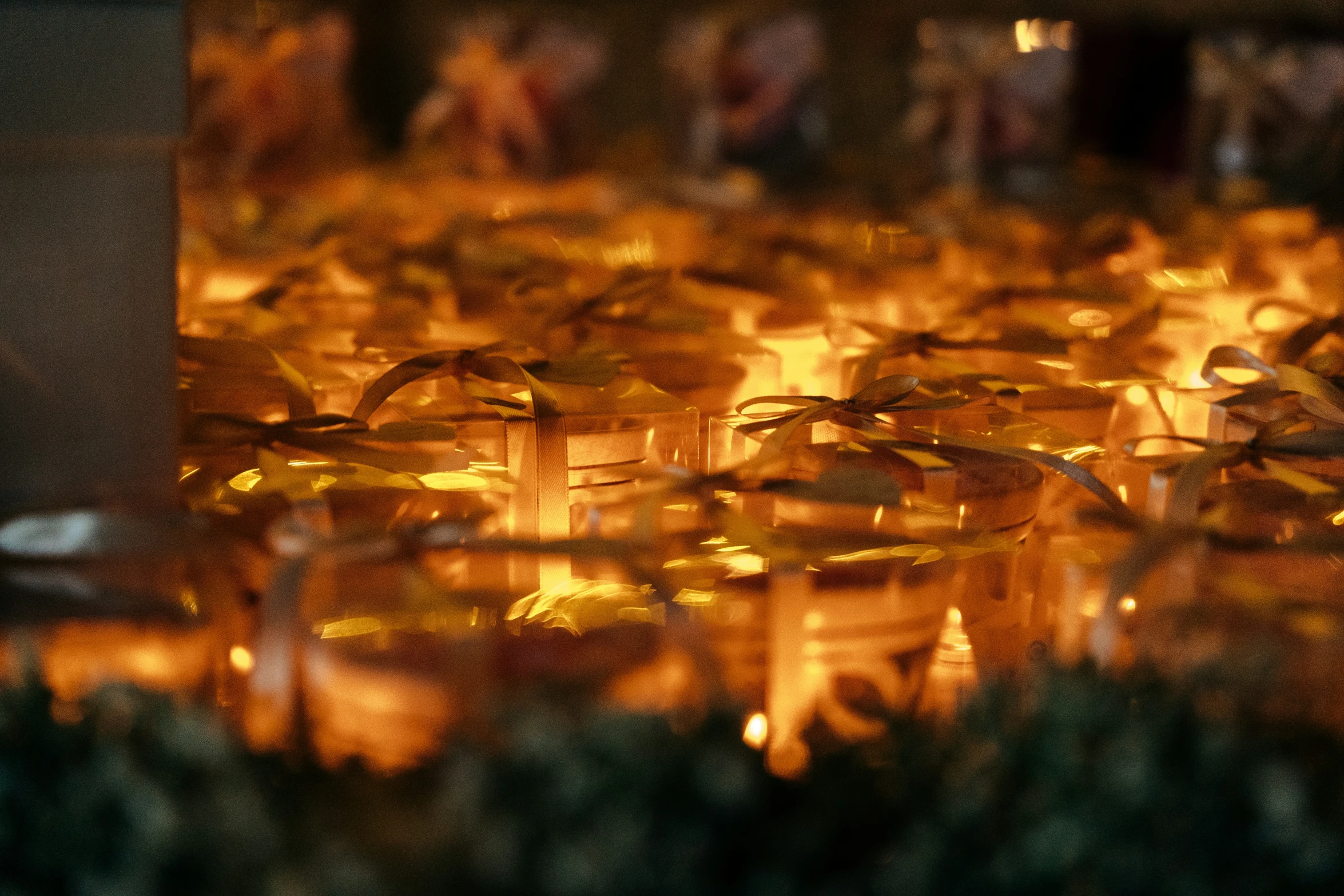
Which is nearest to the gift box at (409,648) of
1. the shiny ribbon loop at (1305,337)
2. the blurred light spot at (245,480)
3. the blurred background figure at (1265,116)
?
the blurred light spot at (245,480)

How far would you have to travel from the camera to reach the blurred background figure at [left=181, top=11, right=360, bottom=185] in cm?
161

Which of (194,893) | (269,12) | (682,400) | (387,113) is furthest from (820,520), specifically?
(387,113)

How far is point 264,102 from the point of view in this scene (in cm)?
164

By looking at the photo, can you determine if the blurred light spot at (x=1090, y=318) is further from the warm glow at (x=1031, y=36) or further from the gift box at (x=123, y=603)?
the warm glow at (x=1031, y=36)

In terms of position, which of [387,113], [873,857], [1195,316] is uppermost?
[387,113]

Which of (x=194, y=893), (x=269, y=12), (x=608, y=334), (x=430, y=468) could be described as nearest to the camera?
(x=194, y=893)

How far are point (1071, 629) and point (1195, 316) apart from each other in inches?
16.7

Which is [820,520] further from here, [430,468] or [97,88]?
[97,88]

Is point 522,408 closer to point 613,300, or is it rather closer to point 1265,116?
point 613,300

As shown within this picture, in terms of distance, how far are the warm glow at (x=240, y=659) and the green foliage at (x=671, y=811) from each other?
0.30ft

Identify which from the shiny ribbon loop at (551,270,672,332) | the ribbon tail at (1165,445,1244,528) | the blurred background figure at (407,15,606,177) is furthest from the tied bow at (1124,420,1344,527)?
the blurred background figure at (407,15,606,177)

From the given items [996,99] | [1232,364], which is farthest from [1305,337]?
→ [996,99]

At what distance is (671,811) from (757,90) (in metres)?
1.47

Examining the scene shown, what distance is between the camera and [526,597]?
46 centimetres
